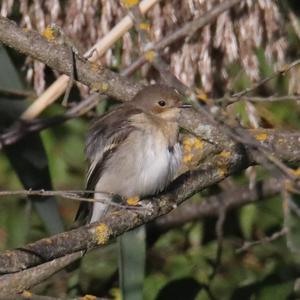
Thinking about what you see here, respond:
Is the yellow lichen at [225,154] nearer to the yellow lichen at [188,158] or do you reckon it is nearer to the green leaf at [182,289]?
the yellow lichen at [188,158]

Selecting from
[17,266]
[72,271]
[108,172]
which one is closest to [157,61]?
[17,266]

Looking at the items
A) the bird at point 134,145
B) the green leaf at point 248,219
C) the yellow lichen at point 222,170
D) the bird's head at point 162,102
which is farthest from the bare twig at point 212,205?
the yellow lichen at point 222,170

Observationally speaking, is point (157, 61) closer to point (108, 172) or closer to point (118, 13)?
point (118, 13)

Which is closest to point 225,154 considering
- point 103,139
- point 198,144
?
point 198,144

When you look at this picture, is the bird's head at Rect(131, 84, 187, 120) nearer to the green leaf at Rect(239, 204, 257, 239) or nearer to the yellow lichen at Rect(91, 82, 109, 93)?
the yellow lichen at Rect(91, 82, 109, 93)

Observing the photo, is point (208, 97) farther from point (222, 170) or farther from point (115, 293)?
point (115, 293)
